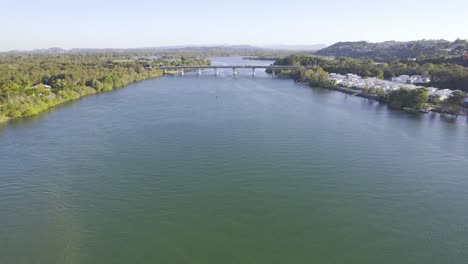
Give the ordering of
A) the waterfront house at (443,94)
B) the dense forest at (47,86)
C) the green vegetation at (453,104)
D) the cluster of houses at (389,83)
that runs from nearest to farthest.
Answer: the dense forest at (47,86), the green vegetation at (453,104), the waterfront house at (443,94), the cluster of houses at (389,83)

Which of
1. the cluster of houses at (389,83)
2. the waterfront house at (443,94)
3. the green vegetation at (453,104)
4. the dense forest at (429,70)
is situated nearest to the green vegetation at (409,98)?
the green vegetation at (453,104)

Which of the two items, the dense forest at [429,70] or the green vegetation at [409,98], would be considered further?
the dense forest at [429,70]

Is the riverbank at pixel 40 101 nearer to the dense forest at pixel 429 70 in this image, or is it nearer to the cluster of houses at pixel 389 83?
the cluster of houses at pixel 389 83

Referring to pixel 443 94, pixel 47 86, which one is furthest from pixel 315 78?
pixel 47 86

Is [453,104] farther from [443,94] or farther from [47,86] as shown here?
[47,86]

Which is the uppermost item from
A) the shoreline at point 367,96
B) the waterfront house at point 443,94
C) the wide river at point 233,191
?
the waterfront house at point 443,94

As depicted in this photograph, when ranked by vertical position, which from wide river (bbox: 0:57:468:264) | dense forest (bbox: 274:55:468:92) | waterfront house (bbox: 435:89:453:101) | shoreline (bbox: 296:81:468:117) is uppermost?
dense forest (bbox: 274:55:468:92)

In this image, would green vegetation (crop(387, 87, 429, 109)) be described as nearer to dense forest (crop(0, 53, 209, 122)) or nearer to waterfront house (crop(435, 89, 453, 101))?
waterfront house (crop(435, 89, 453, 101))

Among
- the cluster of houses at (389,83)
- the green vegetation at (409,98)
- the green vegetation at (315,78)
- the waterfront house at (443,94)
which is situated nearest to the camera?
the green vegetation at (409,98)

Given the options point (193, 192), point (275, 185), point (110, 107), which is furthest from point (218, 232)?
point (110, 107)

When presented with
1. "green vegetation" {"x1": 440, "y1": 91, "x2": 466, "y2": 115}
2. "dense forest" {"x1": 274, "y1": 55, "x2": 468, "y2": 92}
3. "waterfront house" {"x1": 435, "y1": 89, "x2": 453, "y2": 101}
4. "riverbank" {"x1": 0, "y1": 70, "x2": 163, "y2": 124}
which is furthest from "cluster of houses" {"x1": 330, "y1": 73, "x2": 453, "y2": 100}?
"riverbank" {"x1": 0, "y1": 70, "x2": 163, "y2": 124}
